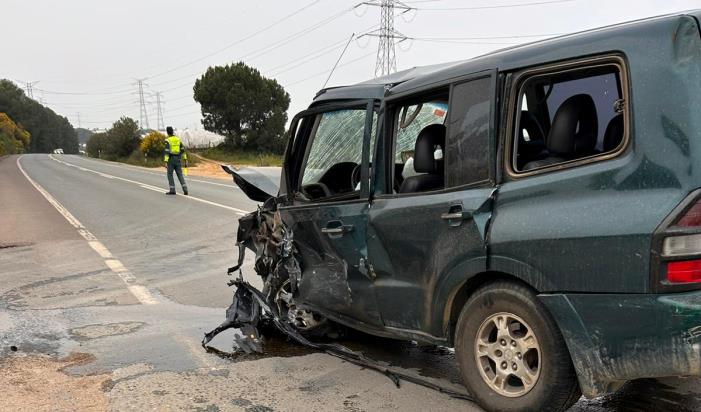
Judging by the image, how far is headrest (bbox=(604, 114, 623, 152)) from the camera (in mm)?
2898

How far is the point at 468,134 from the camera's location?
3.23m

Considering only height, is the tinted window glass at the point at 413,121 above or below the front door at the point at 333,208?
above

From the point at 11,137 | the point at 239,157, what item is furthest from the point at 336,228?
the point at 11,137

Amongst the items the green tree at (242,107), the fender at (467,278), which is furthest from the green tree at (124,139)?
the fender at (467,278)

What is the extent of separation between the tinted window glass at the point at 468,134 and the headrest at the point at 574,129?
345 millimetres

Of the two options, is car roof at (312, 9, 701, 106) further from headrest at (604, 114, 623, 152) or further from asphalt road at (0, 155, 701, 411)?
asphalt road at (0, 155, 701, 411)

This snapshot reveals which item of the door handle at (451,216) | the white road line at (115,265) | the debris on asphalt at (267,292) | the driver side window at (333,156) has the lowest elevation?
the white road line at (115,265)

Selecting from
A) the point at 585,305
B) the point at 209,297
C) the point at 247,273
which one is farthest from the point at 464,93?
the point at 247,273

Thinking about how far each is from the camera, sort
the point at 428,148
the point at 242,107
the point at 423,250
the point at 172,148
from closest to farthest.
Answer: the point at 423,250 → the point at 428,148 → the point at 172,148 → the point at 242,107

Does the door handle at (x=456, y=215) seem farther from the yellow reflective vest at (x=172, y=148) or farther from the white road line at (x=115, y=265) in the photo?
the yellow reflective vest at (x=172, y=148)

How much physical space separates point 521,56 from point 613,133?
0.61 metres

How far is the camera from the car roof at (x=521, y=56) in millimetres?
2637

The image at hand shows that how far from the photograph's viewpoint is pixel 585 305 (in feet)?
8.66

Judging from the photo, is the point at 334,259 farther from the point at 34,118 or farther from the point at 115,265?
the point at 34,118
